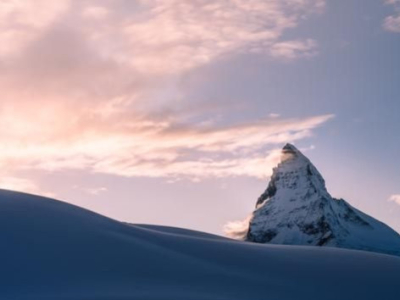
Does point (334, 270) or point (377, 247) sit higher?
point (377, 247)

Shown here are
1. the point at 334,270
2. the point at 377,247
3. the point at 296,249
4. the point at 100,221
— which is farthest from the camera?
the point at 377,247

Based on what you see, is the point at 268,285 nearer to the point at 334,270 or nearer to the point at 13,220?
the point at 334,270

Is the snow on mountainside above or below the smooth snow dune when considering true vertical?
above

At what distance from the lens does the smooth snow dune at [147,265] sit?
12.2 m

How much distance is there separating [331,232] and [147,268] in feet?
590

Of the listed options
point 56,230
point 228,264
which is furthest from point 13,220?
point 228,264

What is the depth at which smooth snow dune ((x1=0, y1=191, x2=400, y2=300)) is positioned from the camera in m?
12.2

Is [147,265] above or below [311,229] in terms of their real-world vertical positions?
below

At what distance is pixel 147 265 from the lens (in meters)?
14.5

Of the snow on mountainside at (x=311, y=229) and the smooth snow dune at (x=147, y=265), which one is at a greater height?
the snow on mountainside at (x=311, y=229)

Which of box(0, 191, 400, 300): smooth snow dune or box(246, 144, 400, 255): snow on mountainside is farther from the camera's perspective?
box(246, 144, 400, 255): snow on mountainside

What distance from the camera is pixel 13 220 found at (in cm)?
1581

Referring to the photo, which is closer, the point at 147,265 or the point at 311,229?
the point at 147,265

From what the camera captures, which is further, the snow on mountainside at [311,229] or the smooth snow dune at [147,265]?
the snow on mountainside at [311,229]
